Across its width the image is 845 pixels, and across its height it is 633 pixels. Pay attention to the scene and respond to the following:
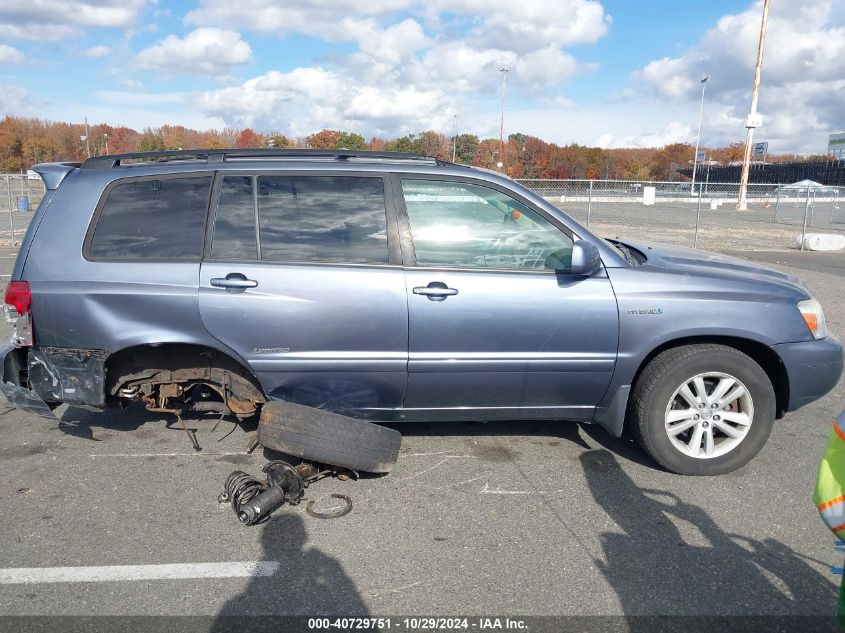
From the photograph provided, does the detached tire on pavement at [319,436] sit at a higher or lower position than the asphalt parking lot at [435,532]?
higher

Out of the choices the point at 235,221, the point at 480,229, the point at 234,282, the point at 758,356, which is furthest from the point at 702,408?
the point at 235,221

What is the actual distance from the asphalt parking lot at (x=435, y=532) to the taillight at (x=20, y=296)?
1.01m

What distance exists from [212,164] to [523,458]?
2626 mm

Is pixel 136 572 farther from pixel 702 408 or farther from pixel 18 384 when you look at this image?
pixel 702 408

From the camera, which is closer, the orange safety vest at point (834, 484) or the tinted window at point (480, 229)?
the orange safety vest at point (834, 484)

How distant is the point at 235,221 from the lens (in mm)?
3875

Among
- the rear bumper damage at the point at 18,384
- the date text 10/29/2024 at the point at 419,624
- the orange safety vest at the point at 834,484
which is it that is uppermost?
the orange safety vest at the point at 834,484

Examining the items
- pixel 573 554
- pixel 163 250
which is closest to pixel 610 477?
pixel 573 554

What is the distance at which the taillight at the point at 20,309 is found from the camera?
3.75 meters

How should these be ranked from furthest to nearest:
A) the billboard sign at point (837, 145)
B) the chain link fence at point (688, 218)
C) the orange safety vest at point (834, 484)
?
the billboard sign at point (837, 145) < the chain link fence at point (688, 218) < the orange safety vest at point (834, 484)

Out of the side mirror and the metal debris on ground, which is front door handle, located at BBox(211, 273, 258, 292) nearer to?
the metal debris on ground

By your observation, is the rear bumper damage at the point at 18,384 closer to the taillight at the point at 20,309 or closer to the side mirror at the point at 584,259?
the taillight at the point at 20,309

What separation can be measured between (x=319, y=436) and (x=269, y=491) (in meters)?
0.38

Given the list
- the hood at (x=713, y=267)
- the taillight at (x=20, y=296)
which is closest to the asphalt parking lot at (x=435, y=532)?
the taillight at (x=20, y=296)
